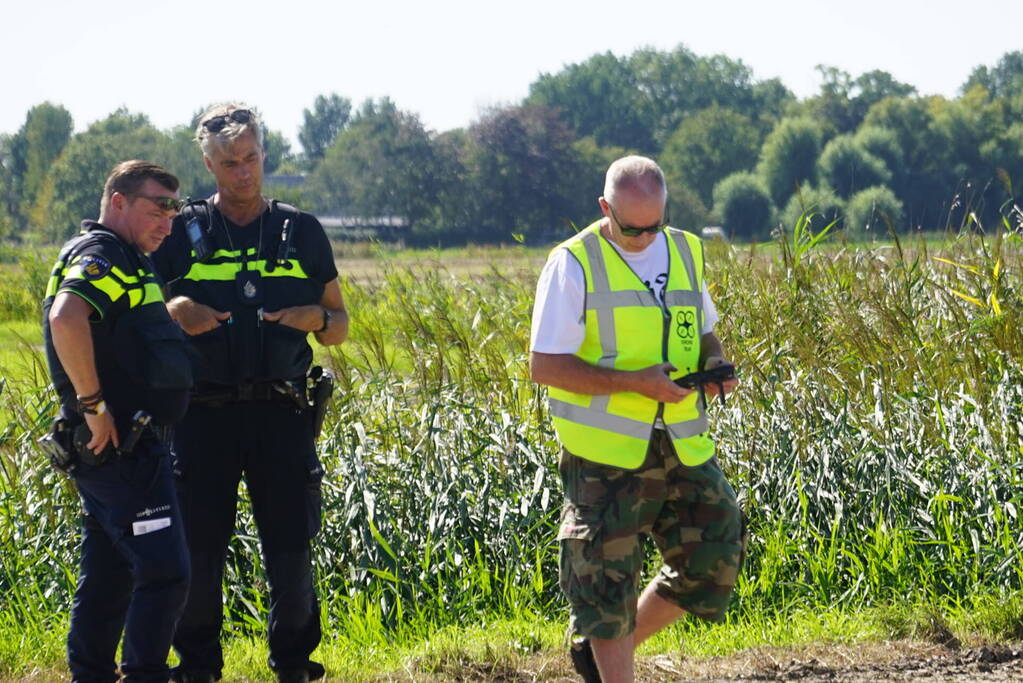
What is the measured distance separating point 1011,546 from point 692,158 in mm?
82996

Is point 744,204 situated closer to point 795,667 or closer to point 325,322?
point 795,667

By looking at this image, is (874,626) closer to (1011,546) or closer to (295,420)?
(1011,546)

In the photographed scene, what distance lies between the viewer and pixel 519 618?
522cm

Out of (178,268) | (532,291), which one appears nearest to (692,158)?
(532,291)

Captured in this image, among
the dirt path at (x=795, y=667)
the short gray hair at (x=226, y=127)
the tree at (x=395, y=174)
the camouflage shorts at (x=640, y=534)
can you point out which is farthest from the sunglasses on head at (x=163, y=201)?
the tree at (x=395, y=174)

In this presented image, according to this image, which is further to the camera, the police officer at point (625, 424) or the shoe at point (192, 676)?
the shoe at point (192, 676)

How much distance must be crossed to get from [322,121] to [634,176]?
164 meters

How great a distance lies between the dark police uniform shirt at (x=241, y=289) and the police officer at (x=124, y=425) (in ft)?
0.91

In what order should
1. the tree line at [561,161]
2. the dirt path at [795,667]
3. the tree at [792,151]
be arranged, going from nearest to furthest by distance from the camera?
1. the dirt path at [795,667]
2. the tree line at [561,161]
3. the tree at [792,151]

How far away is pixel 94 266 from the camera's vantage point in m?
3.90

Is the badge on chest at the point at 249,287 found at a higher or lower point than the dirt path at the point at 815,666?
higher

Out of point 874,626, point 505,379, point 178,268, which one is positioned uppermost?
point 178,268

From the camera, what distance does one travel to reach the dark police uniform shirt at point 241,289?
4.33 metres

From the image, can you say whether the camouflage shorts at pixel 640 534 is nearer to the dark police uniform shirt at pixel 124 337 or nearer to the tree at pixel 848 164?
the dark police uniform shirt at pixel 124 337
